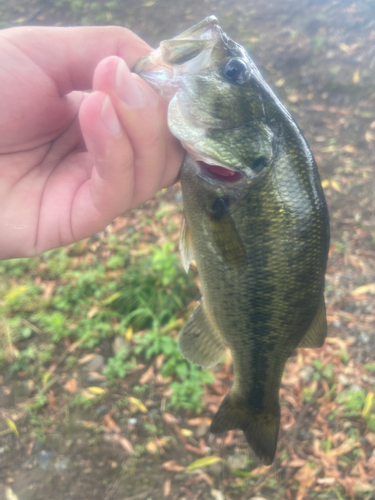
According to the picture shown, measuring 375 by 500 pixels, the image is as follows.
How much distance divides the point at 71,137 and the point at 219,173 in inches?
39.5

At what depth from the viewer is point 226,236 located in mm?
1573

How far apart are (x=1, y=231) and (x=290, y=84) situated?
603 centimetres


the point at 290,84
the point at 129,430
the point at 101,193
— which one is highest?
the point at 101,193

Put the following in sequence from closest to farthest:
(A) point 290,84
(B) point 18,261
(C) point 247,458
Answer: (C) point 247,458, (B) point 18,261, (A) point 290,84

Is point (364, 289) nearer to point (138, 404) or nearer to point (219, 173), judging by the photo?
point (138, 404)

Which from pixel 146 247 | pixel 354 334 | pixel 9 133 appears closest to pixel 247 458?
pixel 354 334

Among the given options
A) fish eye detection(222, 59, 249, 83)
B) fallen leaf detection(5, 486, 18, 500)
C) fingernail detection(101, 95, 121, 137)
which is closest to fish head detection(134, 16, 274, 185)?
fish eye detection(222, 59, 249, 83)

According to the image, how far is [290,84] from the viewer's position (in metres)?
6.09

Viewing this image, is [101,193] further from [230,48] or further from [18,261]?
[18,261]

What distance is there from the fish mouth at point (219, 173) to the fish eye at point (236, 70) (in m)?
0.39

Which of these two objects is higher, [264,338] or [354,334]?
[264,338]

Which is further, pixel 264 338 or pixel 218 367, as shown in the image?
pixel 218 367

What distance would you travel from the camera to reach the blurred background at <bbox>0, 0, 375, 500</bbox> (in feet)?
9.09

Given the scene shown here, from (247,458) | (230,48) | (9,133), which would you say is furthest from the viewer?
(247,458)
